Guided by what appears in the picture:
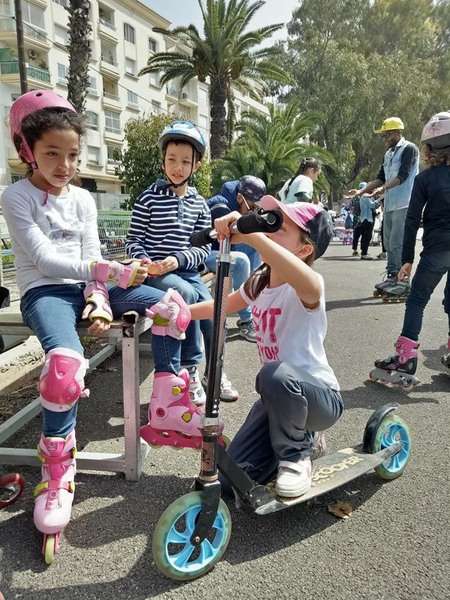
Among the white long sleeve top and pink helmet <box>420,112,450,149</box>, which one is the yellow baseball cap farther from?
the white long sleeve top

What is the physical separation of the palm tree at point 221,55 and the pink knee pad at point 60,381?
61.4ft

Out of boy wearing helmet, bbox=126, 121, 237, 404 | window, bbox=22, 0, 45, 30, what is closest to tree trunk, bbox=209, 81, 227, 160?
boy wearing helmet, bbox=126, 121, 237, 404

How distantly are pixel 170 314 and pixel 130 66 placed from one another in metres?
43.7

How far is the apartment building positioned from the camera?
3117 cm

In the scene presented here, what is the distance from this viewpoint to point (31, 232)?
231cm

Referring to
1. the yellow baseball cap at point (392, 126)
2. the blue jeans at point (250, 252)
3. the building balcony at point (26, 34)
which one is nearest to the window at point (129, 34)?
the building balcony at point (26, 34)

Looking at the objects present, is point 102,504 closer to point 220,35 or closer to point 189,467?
point 189,467

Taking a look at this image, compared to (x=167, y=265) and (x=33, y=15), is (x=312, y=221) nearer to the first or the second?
(x=167, y=265)

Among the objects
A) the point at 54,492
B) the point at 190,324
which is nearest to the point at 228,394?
the point at 190,324

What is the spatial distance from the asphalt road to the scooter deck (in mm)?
162

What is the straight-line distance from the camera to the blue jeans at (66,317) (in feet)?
6.54

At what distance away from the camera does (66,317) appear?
2.21 m

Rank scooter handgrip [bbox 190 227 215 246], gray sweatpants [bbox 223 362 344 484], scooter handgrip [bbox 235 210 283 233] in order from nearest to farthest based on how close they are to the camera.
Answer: scooter handgrip [bbox 235 210 283 233]
scooter handgrip [bbox 190 227 215 246]
gray sweatpants [bbox 223 362 344 484]

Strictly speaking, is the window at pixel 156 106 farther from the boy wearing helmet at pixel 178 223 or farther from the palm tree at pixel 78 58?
the boy wearing helmet at pixel 178 223
